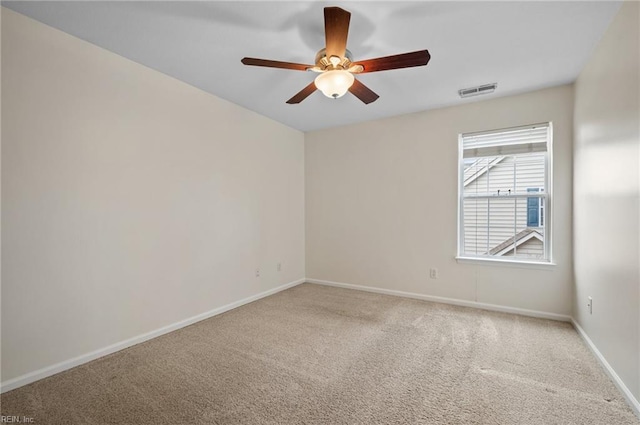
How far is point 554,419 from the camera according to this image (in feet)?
5.51

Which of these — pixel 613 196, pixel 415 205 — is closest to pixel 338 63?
pixel 613 196

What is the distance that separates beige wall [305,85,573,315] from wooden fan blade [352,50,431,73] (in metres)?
2.06

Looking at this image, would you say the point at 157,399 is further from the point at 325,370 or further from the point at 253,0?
the point at 253,0

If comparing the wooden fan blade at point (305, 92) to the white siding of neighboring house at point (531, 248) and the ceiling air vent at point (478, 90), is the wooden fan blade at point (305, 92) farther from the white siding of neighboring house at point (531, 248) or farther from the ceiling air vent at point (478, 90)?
the white siding of neighboring house at point (531, 248)

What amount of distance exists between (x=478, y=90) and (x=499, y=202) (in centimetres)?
134

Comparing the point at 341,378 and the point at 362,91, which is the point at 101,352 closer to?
the point at 341,378

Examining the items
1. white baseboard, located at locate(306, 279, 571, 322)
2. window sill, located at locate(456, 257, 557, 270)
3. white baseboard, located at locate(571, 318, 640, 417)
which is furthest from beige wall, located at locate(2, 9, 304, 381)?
white baseboard, located at locate(571, 318, 640, 417)

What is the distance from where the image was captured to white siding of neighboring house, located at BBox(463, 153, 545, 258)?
11.1 ft

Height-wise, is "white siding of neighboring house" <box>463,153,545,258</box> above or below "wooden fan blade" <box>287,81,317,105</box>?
below

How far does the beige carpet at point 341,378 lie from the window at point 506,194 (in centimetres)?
87

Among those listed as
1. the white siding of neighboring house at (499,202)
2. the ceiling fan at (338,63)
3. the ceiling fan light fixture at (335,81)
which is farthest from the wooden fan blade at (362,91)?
the white siding of neighboring house at (499,202)

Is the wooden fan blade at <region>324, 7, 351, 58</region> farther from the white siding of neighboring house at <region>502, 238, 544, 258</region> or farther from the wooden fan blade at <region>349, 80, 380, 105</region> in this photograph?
the white siding of neighboring house at <region>502, 238, 544, 258</region>

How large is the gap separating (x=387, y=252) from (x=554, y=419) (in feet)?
8.56

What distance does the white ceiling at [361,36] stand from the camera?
194cm
